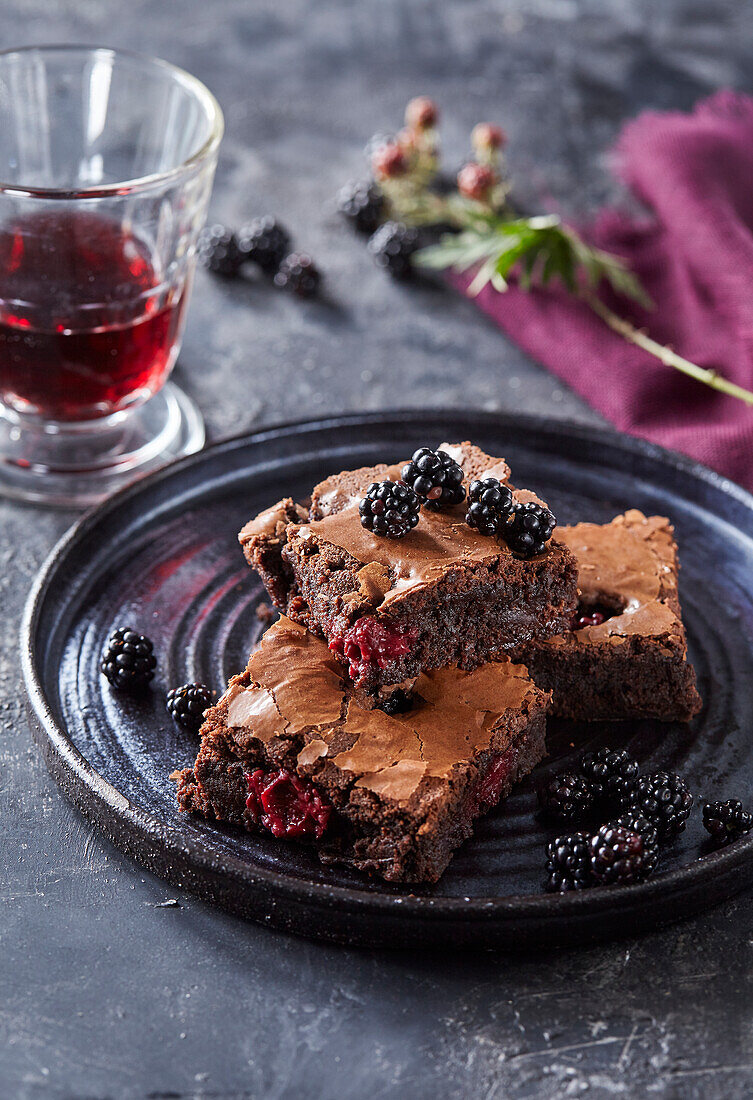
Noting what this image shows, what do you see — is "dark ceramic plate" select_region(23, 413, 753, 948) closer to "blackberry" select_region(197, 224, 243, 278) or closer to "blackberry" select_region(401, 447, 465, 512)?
"blackberry" select_region(401, 447, 465, 512)

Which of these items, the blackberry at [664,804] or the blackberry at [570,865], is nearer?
the blackberry at [570,865]

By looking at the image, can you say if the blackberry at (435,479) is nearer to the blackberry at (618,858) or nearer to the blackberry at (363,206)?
the blackberry at (618,858)

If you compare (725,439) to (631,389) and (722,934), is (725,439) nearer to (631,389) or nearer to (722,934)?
(631,389)

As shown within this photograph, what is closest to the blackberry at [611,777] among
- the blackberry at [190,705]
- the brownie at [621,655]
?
the brownie at [621,655]

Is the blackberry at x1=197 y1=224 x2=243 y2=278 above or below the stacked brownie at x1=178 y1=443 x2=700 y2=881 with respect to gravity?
below

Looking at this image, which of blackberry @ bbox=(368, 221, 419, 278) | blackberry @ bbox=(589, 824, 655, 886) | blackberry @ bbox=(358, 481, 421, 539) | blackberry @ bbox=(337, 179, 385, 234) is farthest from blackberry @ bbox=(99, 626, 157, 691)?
blackberry @ bbox=(337, 179, 385, 234)

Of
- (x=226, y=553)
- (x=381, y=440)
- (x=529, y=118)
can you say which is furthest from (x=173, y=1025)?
(x=529, y=118)
